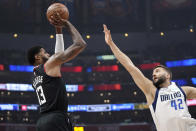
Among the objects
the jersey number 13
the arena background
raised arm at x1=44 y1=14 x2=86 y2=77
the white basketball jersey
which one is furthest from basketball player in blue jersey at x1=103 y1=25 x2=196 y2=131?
the arena background

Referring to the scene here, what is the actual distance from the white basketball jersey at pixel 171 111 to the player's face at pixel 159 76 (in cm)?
14

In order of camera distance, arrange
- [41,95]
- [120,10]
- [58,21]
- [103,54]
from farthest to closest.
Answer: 1. [103,54]
2. [120,10]
3. [58,21]
4. [41,95]

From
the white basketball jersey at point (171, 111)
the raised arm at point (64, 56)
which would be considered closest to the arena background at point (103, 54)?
the raised arm at point (64, 56)

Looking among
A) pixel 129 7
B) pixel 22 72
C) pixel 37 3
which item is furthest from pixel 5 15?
pixel 129 7

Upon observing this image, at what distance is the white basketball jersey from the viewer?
4047 mm

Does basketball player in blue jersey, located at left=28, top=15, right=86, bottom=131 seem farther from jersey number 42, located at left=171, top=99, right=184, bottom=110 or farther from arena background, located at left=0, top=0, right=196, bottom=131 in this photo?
arena background, located at left=0, top=0, right=196, bottom=131

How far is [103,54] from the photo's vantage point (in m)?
40.8

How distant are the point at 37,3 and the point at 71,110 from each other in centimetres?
1421

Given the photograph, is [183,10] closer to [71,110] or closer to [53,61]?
[71,110]

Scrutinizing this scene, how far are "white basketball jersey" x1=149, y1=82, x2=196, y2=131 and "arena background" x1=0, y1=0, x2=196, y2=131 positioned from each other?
31279 millimetres

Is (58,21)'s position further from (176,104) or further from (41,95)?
(176,104)

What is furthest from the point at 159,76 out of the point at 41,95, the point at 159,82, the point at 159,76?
the point at 41,95

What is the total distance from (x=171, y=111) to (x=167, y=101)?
16 centimetres

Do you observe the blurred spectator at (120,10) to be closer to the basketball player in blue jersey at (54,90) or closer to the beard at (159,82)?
the beard at (159,82)
